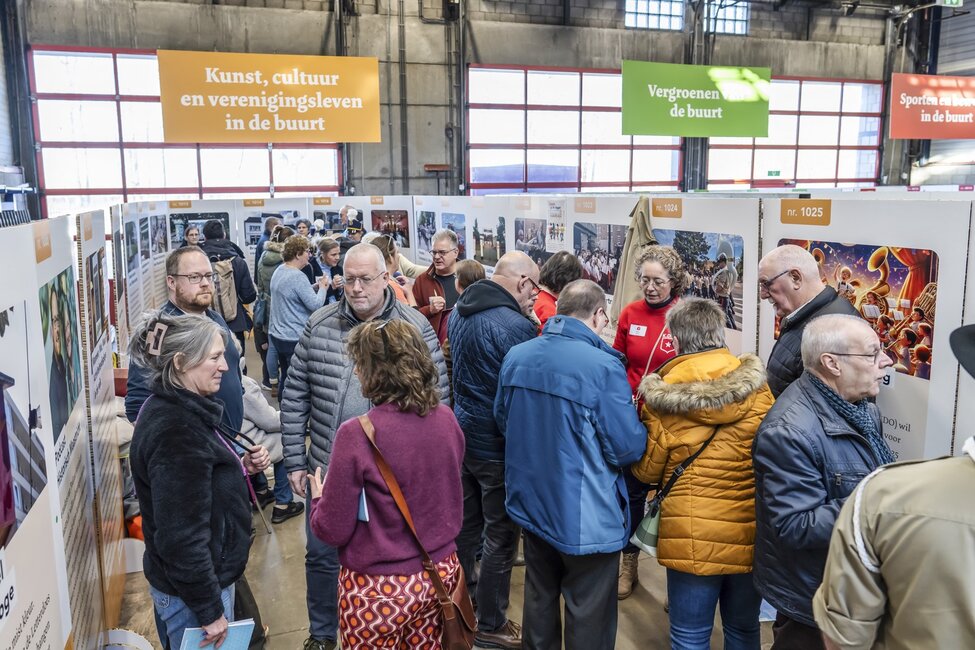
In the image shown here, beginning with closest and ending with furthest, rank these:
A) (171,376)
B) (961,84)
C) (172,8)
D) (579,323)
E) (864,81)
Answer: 1. (171,376)
2. (579,323)
3. (172,8)
4. (961,84)
5. (864,81)

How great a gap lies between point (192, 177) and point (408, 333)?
12.5 m

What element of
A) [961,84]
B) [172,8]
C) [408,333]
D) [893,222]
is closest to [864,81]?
[961,84]

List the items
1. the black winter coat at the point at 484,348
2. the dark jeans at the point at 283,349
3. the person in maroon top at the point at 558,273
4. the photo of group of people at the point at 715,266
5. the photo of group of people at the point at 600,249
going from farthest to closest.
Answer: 1. the dark jeans at the point at 283,349
2. the photo of group of people at the point at 600,249
3. the person in maroon top at the point at 558,273
4. the photo of group of people at the point at 715,266
5. the black winter coat at the point at 484,348

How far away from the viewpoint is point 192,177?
1320 centimetres

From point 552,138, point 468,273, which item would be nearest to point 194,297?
point 468,273

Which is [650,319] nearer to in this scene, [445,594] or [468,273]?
[468,273]

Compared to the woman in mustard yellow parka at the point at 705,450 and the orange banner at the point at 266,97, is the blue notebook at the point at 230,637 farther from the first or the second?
the orange banner at the point at 266,97

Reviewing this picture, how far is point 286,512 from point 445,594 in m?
2.69

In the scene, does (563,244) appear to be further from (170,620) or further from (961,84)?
(961,84)

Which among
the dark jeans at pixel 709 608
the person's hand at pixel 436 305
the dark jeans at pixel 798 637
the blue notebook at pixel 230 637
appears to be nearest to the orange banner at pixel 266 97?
the person's hand at pixel 436 305

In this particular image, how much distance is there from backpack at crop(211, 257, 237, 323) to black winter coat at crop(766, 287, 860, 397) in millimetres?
5005

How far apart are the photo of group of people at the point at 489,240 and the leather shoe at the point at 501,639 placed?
354 cm

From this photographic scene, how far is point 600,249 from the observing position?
4.71 meters

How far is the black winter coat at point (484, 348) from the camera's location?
9.87ft
